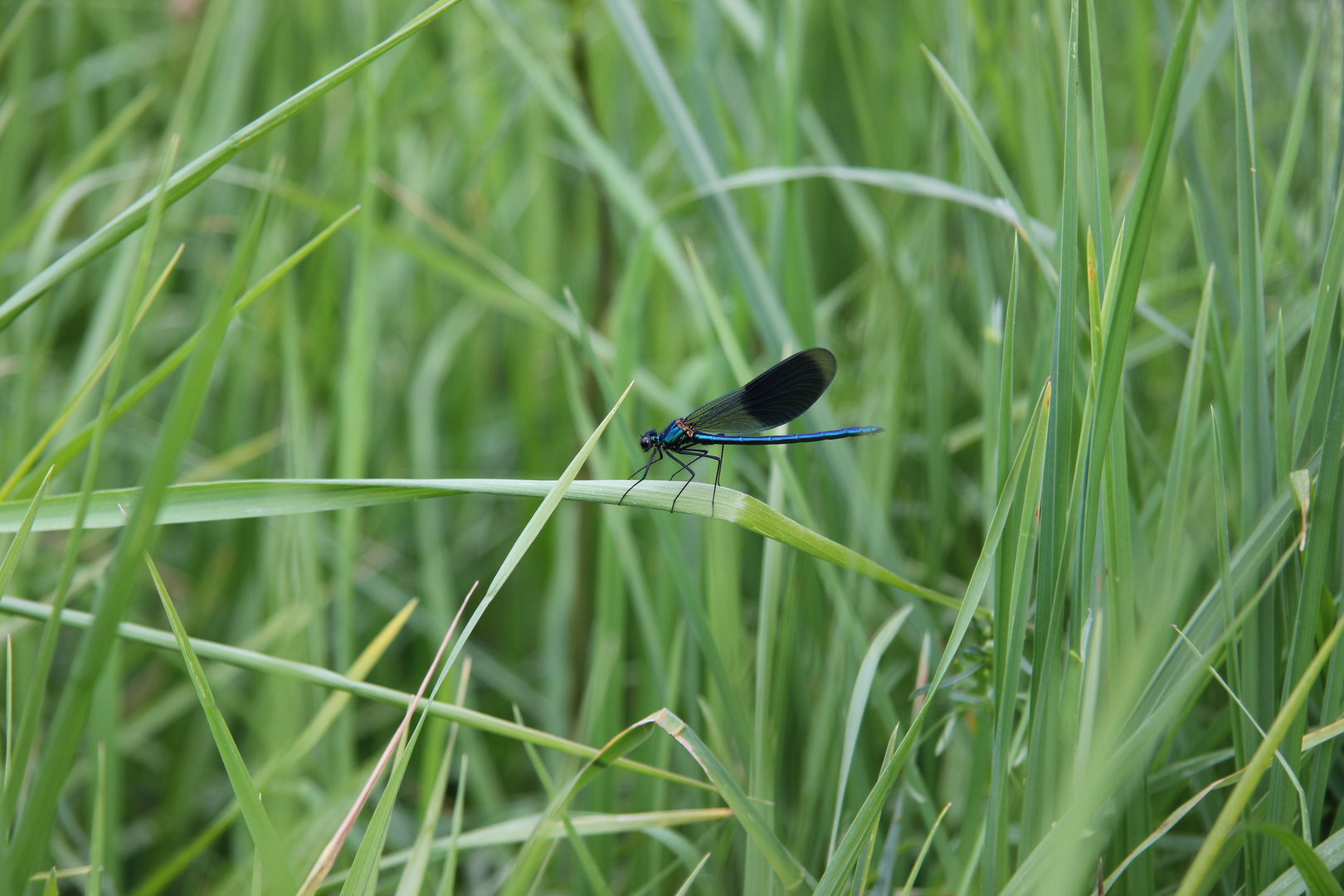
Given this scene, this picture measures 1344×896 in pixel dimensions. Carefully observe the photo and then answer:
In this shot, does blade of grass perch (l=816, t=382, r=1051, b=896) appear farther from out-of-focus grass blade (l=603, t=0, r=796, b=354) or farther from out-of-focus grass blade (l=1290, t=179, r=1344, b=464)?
out-of-focus grass blade (l=603, t=0, r=796, b=354)

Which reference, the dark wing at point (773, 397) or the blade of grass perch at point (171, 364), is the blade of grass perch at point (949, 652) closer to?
the dark wing at point (773, 397)

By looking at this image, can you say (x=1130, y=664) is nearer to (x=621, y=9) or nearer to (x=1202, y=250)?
(x=1202, y=250)

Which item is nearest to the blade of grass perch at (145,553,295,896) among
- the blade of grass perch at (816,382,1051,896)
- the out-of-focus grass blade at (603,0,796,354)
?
the blade of grass perch at (816,382,1051,896)

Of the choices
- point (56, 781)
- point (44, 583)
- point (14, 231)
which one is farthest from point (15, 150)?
point (56, 781)

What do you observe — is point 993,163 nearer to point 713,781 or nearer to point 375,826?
point 713,781

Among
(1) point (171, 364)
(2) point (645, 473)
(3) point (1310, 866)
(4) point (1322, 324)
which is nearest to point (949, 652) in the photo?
(3) point (1310, 866)

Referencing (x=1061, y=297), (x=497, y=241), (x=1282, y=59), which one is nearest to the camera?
(x=1061, y=297)

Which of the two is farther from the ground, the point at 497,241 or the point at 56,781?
the point at 497,241
